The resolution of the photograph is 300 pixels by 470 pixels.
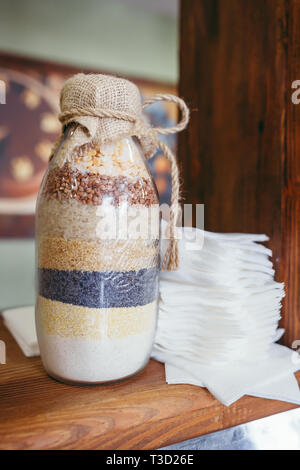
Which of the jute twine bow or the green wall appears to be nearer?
the jute twine bow

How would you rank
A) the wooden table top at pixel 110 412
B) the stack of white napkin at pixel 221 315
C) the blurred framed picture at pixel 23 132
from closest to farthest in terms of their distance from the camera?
the wooden table top at pixel 110 412, the stack of white napkin at pixel 221 315, the blurred framed picture at pixel 23 132

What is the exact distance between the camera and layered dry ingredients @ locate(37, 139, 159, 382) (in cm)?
42

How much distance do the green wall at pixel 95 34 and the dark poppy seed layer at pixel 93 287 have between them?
200 cm

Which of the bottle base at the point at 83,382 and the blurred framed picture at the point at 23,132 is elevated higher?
the blurred framed picture at the point at 23,132

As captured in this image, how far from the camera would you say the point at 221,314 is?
49 centimetres

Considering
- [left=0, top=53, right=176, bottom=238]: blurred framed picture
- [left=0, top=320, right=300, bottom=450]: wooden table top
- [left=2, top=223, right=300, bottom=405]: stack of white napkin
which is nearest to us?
[left=0, top=320, right=300, bottom=450]: wooden table top

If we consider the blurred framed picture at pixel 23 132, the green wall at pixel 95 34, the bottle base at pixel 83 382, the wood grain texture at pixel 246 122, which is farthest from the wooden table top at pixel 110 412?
A: the green wall at pixel 95 34

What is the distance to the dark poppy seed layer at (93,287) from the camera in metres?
0.42

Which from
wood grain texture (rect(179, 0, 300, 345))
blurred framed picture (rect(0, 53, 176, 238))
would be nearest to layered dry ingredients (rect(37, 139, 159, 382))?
wood grain texture (rect(179, 0, 300, 345))

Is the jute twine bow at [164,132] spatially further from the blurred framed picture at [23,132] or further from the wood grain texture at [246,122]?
the blurred framed picture at [23,132]

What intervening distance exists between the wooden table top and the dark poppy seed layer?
0.11 metres

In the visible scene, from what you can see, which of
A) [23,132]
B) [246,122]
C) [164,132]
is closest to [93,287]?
[164,132]

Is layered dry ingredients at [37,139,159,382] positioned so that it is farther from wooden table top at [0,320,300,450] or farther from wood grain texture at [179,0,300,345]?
wood grain texture at [179,0,300,345]

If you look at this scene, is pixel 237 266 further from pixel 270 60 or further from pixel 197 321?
pixel 270 60
